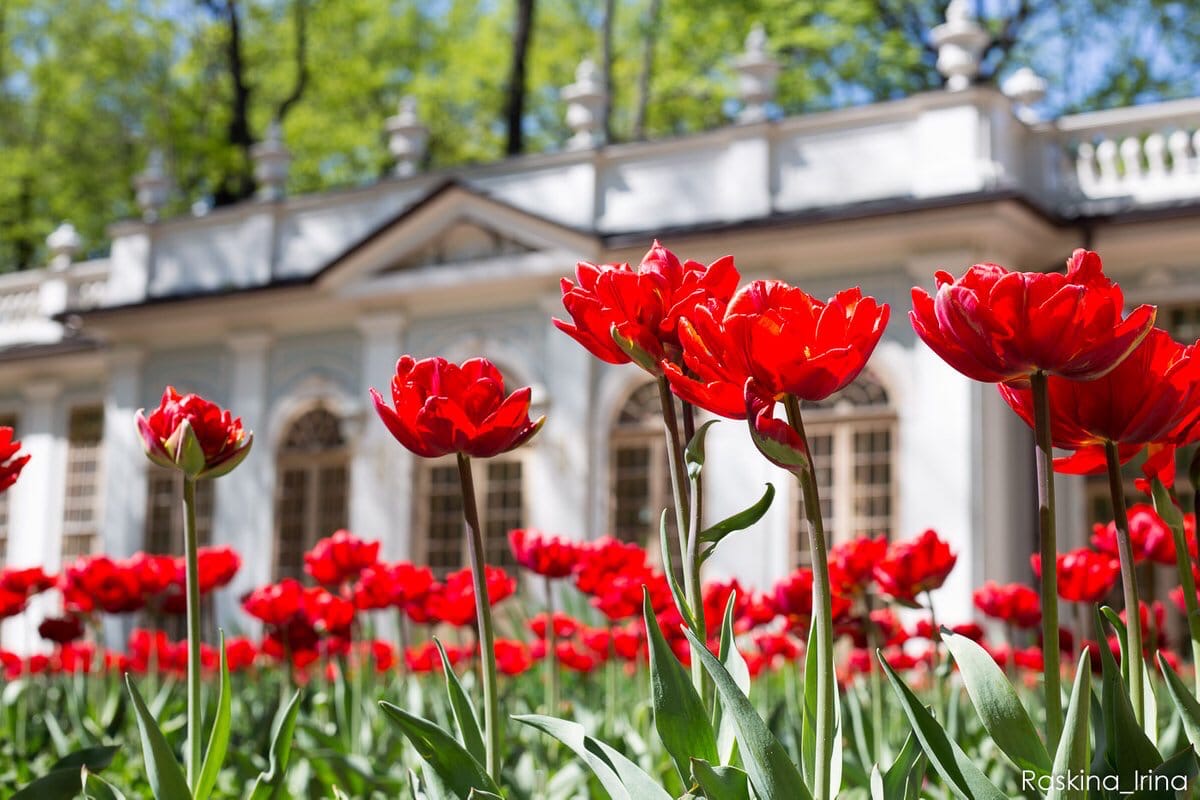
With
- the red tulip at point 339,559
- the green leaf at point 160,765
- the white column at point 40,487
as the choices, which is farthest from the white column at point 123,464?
the green leaf at point 160,765

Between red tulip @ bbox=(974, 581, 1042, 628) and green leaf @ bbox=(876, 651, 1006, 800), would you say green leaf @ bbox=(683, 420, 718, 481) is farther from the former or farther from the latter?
red tulip @ bbox=(974, 581, 1042, 628)

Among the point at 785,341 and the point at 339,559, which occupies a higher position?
the point at 785,341

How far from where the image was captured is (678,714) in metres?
1.41

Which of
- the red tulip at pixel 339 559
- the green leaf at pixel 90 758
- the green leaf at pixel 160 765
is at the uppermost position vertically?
the red tulip at pixel 339 559

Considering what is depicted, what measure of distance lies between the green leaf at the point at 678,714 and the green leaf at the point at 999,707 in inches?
10.1

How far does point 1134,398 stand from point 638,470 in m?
11.7

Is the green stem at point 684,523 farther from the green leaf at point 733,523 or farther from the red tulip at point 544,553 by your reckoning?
the red tulip at point 544,553

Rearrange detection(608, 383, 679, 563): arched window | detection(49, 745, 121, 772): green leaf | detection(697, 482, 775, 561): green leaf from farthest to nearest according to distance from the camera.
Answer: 1. detection(608, 383, 679, 563): arched window
2. detection(49, 745, 121, 772): green leaf
3. detection(697, 482, 775, 561): green leaf

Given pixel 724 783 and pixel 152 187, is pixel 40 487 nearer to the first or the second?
pixel 152 187

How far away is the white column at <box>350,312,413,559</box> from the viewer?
1405 cm

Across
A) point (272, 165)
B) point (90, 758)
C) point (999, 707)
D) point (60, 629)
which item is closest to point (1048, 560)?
point (999, 707)

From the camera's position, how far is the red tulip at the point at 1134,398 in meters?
1.39

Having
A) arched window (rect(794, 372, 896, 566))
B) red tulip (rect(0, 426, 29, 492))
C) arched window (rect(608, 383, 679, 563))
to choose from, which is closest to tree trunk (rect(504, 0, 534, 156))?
arched window (rect(608, 383, 679, 563))

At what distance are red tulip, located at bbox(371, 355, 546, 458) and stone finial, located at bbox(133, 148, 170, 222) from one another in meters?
15.9
